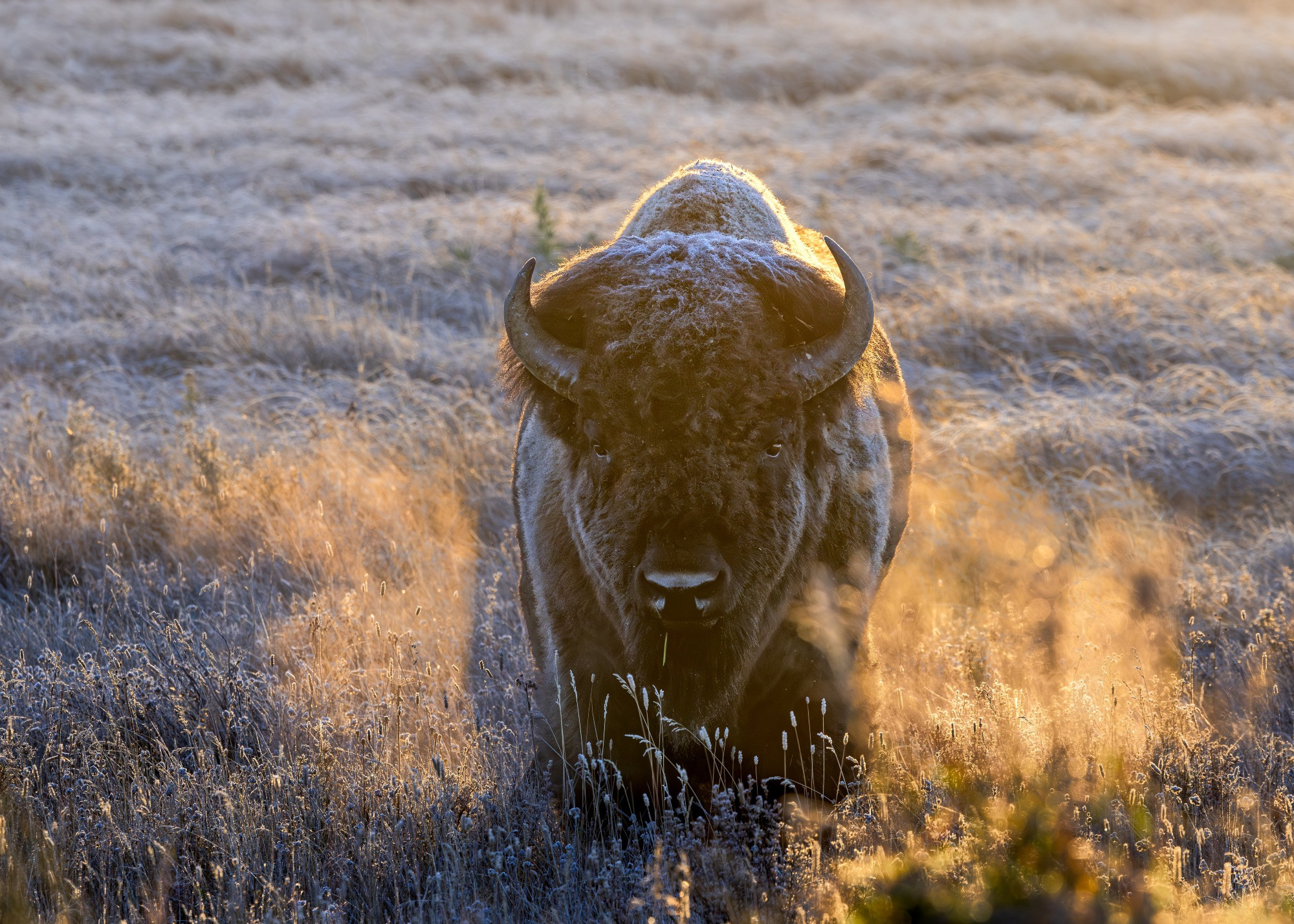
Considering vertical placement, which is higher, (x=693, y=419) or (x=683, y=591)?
(x=693, y=419)

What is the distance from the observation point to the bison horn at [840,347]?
3.58 metres

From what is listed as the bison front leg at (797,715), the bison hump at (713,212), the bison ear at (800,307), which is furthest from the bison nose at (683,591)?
the bison hump at (713,212)

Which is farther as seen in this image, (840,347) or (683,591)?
(840,347)

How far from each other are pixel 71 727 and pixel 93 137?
51.1 feet

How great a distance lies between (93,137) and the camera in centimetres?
1689

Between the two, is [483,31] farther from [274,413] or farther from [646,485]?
[646,485]

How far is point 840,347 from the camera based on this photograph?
3600mm

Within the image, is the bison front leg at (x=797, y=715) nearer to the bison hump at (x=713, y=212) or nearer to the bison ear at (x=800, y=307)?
the bison ear at (x=800, y=307)

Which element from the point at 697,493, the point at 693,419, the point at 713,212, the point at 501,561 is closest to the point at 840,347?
the point at 693,419

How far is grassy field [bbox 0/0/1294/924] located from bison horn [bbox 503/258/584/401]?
147cm

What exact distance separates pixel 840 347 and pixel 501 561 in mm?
2951

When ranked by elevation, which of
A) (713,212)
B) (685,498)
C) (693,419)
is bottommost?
(685,498)

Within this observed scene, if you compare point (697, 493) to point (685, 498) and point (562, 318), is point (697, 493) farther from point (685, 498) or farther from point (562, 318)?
point (562, 318)

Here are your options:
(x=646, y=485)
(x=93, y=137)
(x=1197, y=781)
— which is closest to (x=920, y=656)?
(x=1197, y=781)
